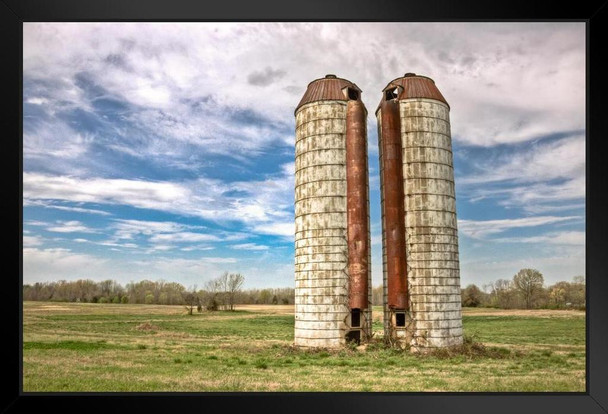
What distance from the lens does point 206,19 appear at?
26.4ft

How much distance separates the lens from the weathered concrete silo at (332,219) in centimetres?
2302

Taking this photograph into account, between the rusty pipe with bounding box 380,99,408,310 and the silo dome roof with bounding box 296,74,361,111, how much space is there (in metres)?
2.37

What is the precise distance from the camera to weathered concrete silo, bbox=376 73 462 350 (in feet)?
73.0

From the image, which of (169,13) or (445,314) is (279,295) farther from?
(169,13)

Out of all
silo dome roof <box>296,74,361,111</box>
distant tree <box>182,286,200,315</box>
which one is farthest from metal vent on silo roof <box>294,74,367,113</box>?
distant tree <box>182,286,200,315</box>

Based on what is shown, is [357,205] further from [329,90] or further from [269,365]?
[269,365]

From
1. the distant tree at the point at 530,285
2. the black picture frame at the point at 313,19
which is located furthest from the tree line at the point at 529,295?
the black picture frame at the point at 313,19

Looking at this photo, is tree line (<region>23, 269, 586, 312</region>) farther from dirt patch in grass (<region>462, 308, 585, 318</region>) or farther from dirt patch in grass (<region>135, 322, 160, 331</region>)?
dirt patch in grass (<region>135, 322, 160, 331</region>)

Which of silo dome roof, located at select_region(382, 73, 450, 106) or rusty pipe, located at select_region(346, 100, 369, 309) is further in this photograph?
silo dome roof, located at select_region(382, 73, 450, 106)

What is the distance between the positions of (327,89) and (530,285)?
44516 mm

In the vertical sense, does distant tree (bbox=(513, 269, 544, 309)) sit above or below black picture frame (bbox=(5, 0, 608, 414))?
below

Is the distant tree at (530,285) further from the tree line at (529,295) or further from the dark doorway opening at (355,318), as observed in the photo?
the dark doorway opening at (355,318)

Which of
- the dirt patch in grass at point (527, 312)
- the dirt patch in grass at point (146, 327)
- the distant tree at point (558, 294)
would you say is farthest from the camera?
the distant tree at point (558, 294)

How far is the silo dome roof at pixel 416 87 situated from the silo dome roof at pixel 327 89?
2457 mm
